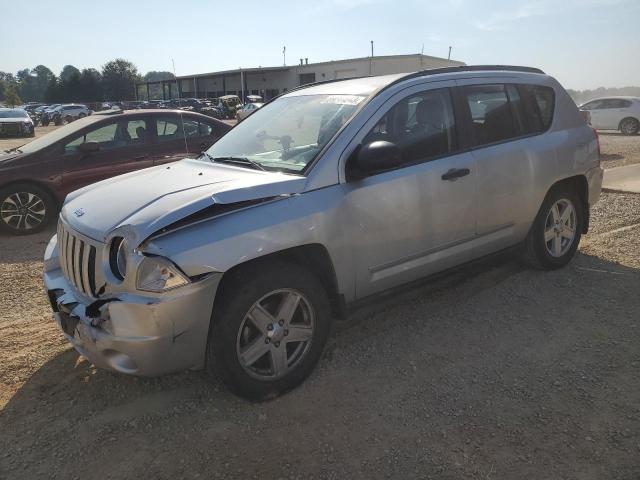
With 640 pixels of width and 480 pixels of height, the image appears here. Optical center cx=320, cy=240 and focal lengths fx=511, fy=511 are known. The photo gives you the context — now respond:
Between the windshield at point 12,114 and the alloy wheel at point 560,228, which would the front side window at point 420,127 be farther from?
the windshield at point 12,114

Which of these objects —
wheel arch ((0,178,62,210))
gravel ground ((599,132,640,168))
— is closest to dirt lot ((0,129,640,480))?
wheel arch ((0,178,62,210))

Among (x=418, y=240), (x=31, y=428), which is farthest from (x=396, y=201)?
(x=31, y=428)

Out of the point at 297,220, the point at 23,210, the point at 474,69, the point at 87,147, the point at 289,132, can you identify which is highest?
the point at 474,69

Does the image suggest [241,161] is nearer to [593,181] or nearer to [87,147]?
[593,181]

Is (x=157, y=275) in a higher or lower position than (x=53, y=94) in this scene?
lower

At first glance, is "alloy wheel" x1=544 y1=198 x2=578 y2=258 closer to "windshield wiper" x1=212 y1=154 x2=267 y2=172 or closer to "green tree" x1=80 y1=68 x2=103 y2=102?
"windshield wiper" x1=212 y1=154 x2=267 y2=172

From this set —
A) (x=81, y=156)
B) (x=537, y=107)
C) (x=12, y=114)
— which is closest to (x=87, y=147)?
(x=81, y=156)

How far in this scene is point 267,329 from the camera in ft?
9.65

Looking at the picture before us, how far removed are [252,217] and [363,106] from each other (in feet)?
3.90

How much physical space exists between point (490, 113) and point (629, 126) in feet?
65.5

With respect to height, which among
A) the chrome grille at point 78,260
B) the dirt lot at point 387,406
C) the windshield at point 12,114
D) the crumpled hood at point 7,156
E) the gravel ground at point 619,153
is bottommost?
the dirt lot at point 387,406

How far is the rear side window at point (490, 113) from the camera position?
13.2ft

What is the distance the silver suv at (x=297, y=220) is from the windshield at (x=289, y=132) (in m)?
0.02

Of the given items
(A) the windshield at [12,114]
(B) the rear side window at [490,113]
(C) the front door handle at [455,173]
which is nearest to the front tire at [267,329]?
(C) the front door handle at [455,173]
